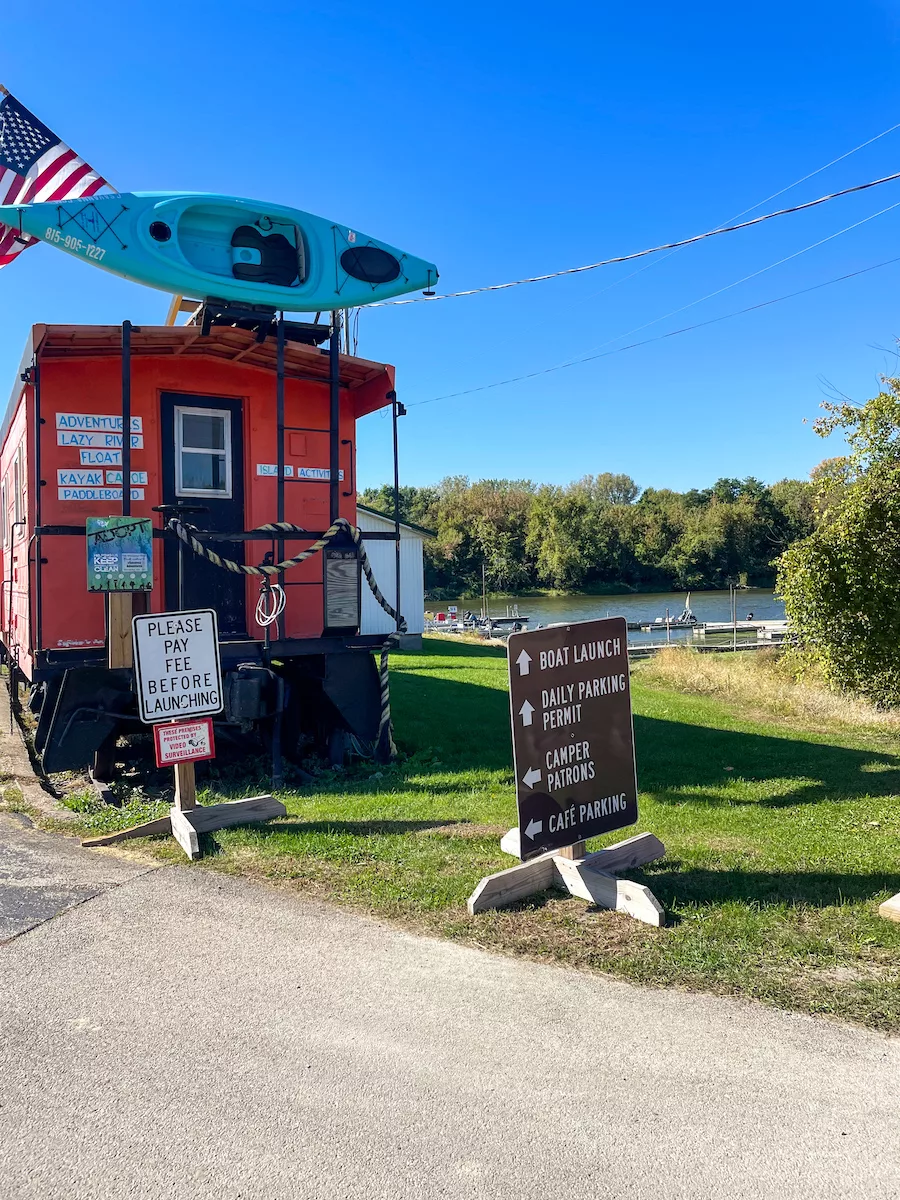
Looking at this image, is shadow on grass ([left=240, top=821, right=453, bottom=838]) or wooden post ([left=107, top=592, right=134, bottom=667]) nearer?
shadow on grass ([left=240, top=821, right=453, bottom=838])

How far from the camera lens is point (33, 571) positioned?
314 inches

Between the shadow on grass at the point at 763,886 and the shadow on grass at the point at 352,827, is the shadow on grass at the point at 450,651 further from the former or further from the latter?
the shadow on grass at the point at 763,886

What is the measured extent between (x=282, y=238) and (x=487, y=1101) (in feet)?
24.1

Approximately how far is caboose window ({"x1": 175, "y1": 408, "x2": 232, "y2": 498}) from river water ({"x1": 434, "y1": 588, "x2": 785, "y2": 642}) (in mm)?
32019

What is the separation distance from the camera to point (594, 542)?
3292 inches

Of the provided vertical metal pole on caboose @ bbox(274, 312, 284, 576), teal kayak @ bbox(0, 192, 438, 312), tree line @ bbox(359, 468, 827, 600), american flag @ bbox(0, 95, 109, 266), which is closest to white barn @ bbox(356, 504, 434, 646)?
american flag @ bbox(0, 95, 109, 266)

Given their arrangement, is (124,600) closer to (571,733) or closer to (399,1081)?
(571,733)

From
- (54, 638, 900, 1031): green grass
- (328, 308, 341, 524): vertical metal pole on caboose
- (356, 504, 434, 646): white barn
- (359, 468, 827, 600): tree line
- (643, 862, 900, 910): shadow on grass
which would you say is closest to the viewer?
(54, 638, 900, 1031): green grass

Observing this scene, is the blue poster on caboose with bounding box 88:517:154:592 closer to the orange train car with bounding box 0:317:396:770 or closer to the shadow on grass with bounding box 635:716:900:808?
the orange train car with bounding box 0:317:396:770

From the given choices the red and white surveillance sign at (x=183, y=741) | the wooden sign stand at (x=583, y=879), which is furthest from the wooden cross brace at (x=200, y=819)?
the wooden sign stand at (x=583, y=879)

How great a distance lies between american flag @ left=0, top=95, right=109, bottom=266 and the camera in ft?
31.6

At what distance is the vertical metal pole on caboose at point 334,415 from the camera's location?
8.50 metres

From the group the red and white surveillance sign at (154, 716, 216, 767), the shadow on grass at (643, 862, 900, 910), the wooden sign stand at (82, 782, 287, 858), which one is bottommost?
the shadow on grass at (643, 862, 900, 910)

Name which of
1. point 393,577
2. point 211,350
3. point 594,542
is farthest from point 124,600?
point 594,542
